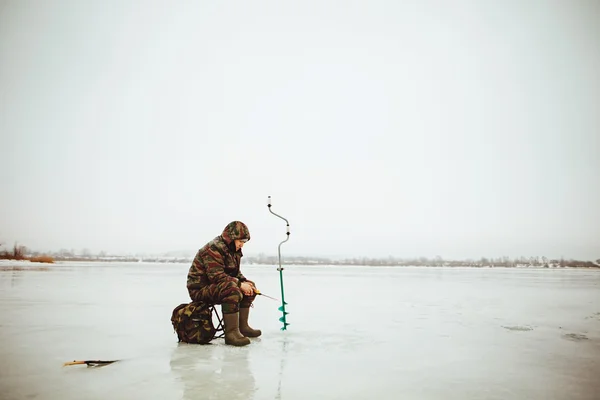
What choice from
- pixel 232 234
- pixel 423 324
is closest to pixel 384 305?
pixel 423 324

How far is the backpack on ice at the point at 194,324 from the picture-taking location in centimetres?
486

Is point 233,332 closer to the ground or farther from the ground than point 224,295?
closer to the ground

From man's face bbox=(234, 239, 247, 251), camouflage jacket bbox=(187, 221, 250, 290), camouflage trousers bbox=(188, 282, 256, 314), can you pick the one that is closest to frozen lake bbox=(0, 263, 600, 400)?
camouflage trousers bbox=(188, 282, 256, 314)

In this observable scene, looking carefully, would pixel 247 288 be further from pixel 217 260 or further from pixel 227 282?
pixel 217 260

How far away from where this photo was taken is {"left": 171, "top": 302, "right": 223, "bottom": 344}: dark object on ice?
15.9 ft

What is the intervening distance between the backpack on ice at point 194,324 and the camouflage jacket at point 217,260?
0.26 meters

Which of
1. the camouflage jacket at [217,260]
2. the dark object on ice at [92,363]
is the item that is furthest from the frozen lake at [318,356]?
the camouflage jacket at [217,260]

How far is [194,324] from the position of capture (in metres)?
4.90

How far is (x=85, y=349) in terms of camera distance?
458 cm

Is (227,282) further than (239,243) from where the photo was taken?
No

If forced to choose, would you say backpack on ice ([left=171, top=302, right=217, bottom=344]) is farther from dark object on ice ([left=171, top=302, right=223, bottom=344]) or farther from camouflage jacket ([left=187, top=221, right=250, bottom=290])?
camouflage jacket ([left=187, top=221, right=250, bottom=290])

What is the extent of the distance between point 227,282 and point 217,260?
0.32 m

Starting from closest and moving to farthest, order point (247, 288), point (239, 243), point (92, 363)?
point (92, 363) → point (247, 288) → point (239, 243)

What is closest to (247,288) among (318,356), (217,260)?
(217,260)
